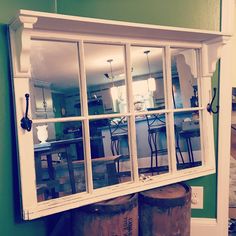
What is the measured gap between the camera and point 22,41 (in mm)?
917

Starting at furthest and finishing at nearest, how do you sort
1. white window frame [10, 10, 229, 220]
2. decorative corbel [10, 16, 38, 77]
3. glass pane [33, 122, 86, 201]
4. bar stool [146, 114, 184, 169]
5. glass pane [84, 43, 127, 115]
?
bar stool [146, 114, 184, 169] → glass pane [84, 43, 127, 115] → glass pane [33, 122, 86, 201] → white window frame [10, 10, 229, 220] → decorative corbel [10, 16, 38, 77]

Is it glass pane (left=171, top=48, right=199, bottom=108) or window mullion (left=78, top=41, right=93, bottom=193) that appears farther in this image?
glass pane (left=171, top=48, right=199, bottom=108)

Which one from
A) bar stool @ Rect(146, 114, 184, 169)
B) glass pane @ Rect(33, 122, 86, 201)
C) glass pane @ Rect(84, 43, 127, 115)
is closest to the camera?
glass pane @ Rect(33, 122, 86, 201)

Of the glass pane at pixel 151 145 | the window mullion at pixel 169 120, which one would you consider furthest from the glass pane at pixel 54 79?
the window mullion at pixel 169 120

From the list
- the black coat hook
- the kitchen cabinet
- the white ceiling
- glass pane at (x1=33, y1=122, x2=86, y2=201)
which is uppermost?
the white ceiling

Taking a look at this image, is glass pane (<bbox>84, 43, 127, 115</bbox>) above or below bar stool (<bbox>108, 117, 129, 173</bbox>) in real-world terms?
above

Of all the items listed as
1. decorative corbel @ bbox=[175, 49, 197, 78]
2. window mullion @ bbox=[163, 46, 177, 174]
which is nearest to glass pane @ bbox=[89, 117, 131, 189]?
window mullion @ bbox=[163, 46, 177, 174]

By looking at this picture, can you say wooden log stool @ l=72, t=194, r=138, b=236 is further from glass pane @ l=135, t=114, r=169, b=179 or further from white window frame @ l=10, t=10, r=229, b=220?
glass pane @ l=135, t=114, r=169, b=179

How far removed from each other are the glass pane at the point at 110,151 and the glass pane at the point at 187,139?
32 centimetres

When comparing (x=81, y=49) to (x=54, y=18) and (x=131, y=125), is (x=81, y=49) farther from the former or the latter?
(x=131, y=125)

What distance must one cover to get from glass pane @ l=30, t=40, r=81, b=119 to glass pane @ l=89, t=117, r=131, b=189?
0.50 feet

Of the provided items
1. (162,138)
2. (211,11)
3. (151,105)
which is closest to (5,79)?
(151,105)

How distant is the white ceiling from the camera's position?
111cm

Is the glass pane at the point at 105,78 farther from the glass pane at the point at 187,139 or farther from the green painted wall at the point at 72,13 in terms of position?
the glass pane at the point at 187,139
